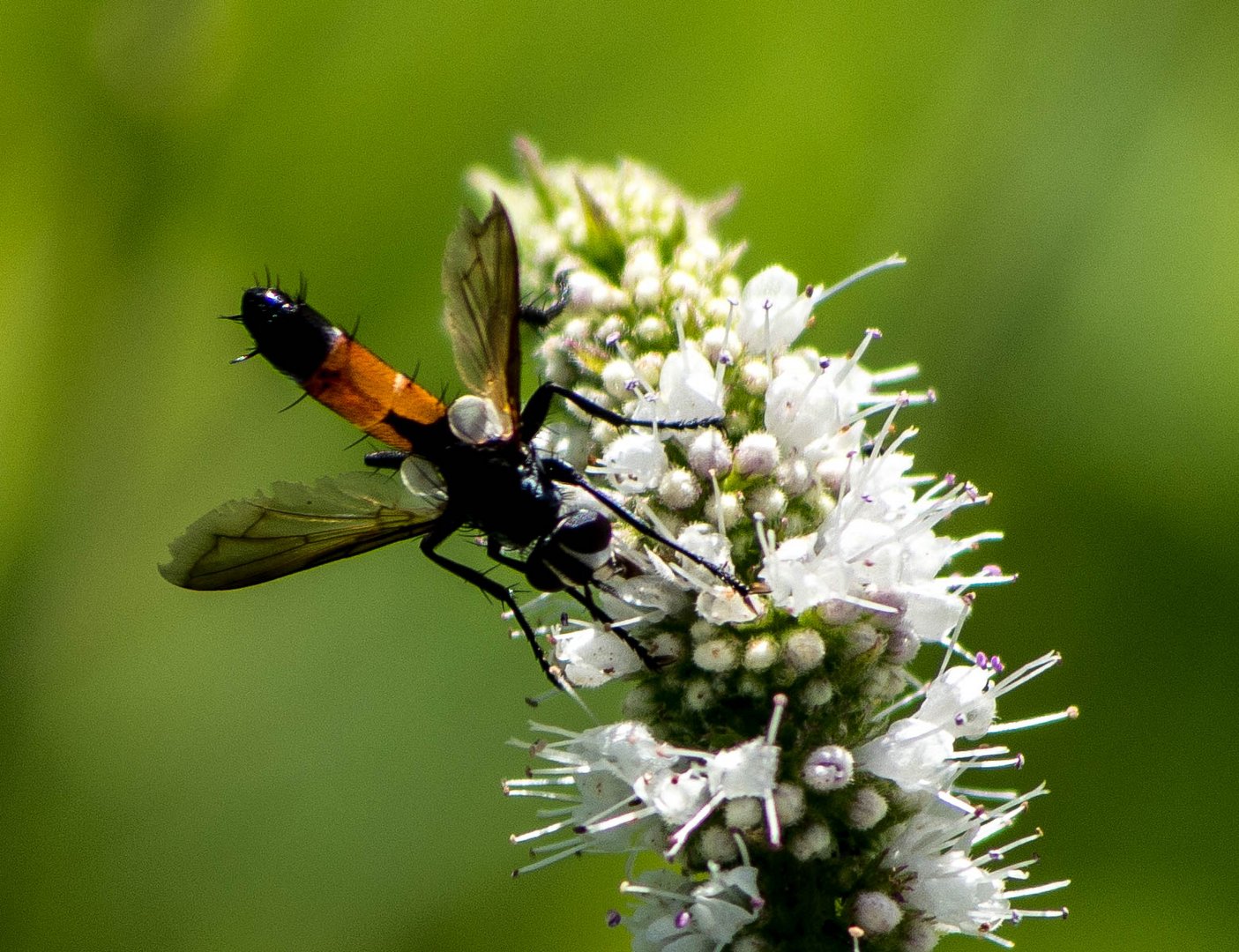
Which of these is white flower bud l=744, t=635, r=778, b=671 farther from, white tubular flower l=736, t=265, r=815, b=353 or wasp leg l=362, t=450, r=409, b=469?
wasp leg l=362, t=450, r=409, b=469

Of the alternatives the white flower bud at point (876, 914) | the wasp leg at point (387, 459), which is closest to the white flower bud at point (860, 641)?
the white flower bud at point (876, 914)

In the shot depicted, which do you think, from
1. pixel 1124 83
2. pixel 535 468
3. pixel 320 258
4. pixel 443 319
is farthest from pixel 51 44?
pixel 1124 83

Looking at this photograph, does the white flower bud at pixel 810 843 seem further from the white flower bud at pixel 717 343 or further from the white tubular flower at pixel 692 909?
the white flower bud at pixel 717 343

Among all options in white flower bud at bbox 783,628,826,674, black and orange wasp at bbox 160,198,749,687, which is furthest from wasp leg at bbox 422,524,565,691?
white flower bud at bbox 783,628,826,674

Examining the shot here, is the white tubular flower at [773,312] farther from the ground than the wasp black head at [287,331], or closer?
closer

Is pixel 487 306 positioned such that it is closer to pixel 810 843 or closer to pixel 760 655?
pixel 760 655

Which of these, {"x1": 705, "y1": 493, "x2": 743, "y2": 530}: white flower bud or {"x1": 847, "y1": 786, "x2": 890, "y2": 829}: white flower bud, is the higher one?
{"x1": 705, "y1": 493, "x2": 743, "y2": 530}: white flower bud

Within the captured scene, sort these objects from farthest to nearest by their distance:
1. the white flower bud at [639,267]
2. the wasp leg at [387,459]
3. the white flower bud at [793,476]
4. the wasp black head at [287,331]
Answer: the wasp leg at [387,459]
the wasp black head at [287,331]
the white flower bud at [639,267]
the white flower bud at [793,476]

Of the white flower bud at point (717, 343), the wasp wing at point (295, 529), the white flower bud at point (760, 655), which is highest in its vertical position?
the white flower bud at point (717, 343)
